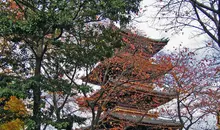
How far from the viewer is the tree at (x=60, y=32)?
701cm

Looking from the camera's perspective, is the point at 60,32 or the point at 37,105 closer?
the point at 60,32

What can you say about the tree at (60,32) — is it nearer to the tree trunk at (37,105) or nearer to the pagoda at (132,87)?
the tree trunk at (37,105)

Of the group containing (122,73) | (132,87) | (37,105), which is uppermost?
(122,73)

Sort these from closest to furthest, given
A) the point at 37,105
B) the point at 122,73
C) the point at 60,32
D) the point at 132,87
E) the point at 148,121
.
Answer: the point at 60,32, the point at 37,105, the point at 122,73, the point at 132,87, the point at 148,121

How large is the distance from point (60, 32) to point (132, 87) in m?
7.26

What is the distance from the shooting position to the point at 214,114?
14.9 metres

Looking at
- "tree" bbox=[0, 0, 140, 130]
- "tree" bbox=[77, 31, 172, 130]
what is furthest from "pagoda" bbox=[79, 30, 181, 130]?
"tree" bbox=[0, 0, 140, 130]

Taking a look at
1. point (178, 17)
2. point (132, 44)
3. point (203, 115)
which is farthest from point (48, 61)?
point (203, 115)

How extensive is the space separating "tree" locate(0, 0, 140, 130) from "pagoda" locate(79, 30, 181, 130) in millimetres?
2785

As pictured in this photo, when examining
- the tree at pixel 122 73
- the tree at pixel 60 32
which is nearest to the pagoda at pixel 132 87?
the tree at pixel 122 73

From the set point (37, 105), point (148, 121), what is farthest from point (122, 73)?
point (148, 121)

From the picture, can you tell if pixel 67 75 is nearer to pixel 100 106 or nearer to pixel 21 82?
pixel 100 106

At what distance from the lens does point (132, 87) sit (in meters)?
A: 14.4

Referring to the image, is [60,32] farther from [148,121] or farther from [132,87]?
[148,121]
